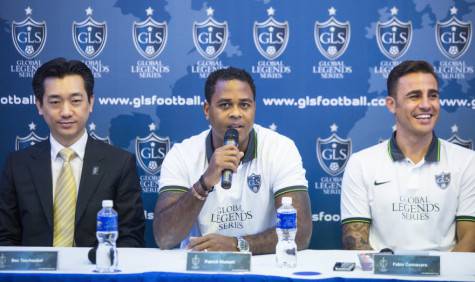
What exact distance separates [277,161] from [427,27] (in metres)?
1.26

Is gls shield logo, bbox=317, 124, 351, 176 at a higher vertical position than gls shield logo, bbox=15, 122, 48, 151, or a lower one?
lower

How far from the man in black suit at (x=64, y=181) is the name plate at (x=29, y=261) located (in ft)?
2.68

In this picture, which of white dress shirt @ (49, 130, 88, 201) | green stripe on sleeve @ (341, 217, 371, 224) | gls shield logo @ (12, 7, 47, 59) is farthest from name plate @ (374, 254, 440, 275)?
gls shield logo @ (12, 7, 47, 59)

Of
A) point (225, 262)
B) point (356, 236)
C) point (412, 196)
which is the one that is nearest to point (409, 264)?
point (225, 262)

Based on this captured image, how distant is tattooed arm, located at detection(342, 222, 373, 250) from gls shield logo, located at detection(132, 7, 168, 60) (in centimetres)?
150

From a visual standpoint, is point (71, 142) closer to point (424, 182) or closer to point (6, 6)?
point (6, 6)

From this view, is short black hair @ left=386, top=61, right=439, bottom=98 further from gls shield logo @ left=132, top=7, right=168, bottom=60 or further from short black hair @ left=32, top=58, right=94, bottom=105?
short black hair @ left=32, top=58, right=94, bottom=105

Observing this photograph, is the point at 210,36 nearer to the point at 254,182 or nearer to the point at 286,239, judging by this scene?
the point at 254,182

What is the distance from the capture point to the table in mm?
2215

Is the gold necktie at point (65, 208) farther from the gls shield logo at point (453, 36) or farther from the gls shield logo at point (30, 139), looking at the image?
the gls shield logo at point (453, 36)

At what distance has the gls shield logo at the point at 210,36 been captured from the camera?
153 inches

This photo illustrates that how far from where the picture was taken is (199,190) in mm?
2949

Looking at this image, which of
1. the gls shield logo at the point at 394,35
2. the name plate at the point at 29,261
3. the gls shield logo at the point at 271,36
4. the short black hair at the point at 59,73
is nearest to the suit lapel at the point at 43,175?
the short black hair at the point at 59,73

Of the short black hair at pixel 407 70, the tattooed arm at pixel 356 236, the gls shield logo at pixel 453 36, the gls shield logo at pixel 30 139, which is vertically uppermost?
the gls shield logo at pixel 453 36
